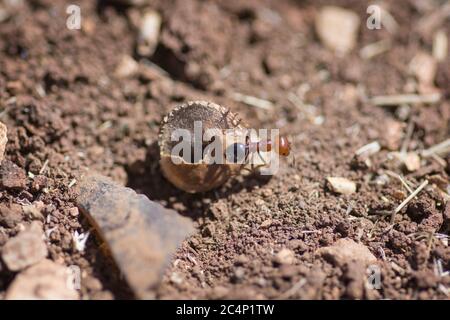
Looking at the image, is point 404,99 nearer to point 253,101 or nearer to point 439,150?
point 439,150

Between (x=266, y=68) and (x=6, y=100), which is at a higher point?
(x=266, y=68)

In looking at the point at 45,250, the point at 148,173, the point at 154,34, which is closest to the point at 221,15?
the point at 154,34

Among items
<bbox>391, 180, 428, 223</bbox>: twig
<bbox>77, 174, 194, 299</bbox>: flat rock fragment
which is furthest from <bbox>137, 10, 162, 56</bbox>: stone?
<bbox>391, 180, 428, 223</bbox>: twig

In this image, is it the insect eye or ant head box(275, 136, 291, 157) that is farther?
ant head box(275, 136, 291, 157)

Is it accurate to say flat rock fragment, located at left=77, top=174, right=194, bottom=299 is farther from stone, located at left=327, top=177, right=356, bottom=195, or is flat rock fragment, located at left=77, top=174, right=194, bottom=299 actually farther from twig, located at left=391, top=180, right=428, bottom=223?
twig, located at left=391, top=180, right=428, bottom=223

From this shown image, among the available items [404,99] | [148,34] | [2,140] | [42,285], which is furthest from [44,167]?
[404,99]

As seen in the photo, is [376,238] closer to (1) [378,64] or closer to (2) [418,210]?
(2) [418,210]

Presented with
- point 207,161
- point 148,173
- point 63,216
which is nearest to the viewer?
point 63,216
